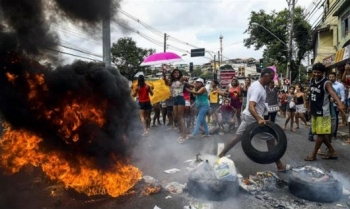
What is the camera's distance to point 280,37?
46844 mm

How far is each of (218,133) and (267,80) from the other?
5008 mm

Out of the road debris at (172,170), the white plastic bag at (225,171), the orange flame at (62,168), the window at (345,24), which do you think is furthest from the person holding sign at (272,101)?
the window at (345,24)

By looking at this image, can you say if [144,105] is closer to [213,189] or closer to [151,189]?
[151,189]

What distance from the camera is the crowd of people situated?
593 cm

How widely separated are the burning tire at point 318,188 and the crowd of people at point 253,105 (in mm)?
1180

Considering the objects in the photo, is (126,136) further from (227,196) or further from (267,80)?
(267,80)

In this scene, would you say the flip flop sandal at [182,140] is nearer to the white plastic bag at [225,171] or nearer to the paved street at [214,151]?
the paved street at [214,151]

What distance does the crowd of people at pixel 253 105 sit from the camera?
5.93 m

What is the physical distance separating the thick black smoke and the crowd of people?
2.25 metres

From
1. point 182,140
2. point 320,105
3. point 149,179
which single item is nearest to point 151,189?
point 149,179

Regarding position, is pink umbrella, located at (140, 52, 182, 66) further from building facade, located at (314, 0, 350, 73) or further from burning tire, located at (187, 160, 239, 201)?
building facade, located at (314, 0, 350, 73)

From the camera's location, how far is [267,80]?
19.3 feet

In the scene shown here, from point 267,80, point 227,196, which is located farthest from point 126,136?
point 267,80

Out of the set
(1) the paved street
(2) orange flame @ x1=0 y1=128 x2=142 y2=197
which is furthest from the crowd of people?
(2) orange flame @ x1=0 y1=128 x2=142 y2=197
